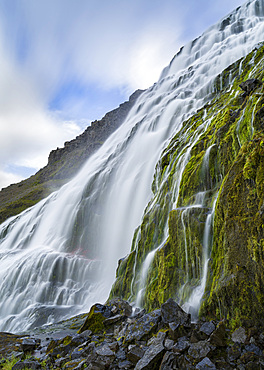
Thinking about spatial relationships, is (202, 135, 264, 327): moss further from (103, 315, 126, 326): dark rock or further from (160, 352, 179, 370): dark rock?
(103, 315, 126, 326): dark rock

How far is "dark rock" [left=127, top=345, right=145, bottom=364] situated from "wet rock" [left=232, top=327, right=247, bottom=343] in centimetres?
191

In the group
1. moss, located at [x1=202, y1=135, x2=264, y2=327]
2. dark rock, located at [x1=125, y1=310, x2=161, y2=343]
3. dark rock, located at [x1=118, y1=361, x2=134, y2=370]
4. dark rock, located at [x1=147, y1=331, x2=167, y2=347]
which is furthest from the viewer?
dark rock, located at [x1=125, y1=310, x2=161, y2=343]

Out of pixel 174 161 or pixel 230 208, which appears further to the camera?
pixel 174 161

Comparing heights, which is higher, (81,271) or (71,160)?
(71,160)

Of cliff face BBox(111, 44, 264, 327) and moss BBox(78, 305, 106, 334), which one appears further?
moss BBox(78, 305, 106, 334)

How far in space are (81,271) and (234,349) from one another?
15.7m

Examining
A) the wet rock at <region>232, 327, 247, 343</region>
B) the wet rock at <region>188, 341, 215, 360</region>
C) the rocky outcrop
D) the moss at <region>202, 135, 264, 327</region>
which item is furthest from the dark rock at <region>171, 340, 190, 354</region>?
the moss at <region>202, 135, 264, 327</region>

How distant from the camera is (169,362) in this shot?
4.85 metres

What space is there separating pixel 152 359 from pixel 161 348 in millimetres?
297

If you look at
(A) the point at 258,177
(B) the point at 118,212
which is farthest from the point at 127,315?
(B) the point at 118,212

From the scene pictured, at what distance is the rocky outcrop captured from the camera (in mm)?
4707

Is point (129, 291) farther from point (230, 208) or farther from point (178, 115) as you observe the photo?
point (178, 115)

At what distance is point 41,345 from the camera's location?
28.4 ft

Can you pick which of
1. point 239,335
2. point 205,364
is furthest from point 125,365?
point 239,335
